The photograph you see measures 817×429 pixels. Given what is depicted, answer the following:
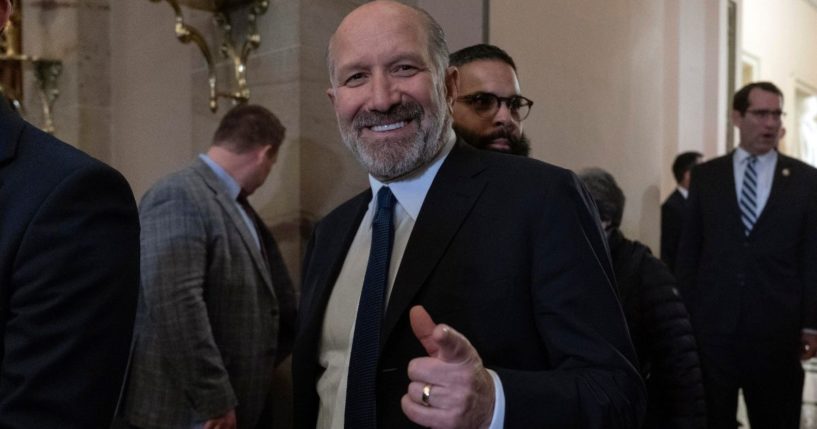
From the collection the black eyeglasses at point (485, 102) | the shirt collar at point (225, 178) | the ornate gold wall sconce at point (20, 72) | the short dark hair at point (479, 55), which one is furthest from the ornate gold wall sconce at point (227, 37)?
the black eyeglasses at point (485, 102)

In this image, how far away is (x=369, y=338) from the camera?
4.54 feet

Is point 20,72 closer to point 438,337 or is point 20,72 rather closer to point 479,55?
point 479,55

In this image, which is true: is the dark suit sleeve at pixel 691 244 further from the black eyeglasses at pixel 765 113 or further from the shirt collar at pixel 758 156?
the black eyeglasses at pixel 765 113

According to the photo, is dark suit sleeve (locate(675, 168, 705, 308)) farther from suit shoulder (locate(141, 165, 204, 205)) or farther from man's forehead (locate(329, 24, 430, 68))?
man's forehead (locate(329, 24, 430, 68))

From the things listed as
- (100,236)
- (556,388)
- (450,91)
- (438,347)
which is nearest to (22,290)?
(100,236)

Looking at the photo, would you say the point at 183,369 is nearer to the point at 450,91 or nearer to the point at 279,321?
the point at 279,321

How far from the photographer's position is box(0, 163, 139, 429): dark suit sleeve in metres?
1.04

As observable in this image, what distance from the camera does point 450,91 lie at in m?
1.62

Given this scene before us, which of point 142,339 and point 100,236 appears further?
point 142,339

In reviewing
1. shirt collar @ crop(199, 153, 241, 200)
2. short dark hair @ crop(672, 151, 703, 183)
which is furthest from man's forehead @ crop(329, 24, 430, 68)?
short dark hair @ crop(672, 151, 703, 183)

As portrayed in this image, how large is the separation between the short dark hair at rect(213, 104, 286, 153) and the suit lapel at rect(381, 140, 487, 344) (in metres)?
1.28

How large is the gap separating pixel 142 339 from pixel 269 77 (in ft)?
3.38

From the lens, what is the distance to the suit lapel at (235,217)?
2.59 m

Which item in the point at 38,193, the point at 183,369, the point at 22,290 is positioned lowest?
the point at 183,369
